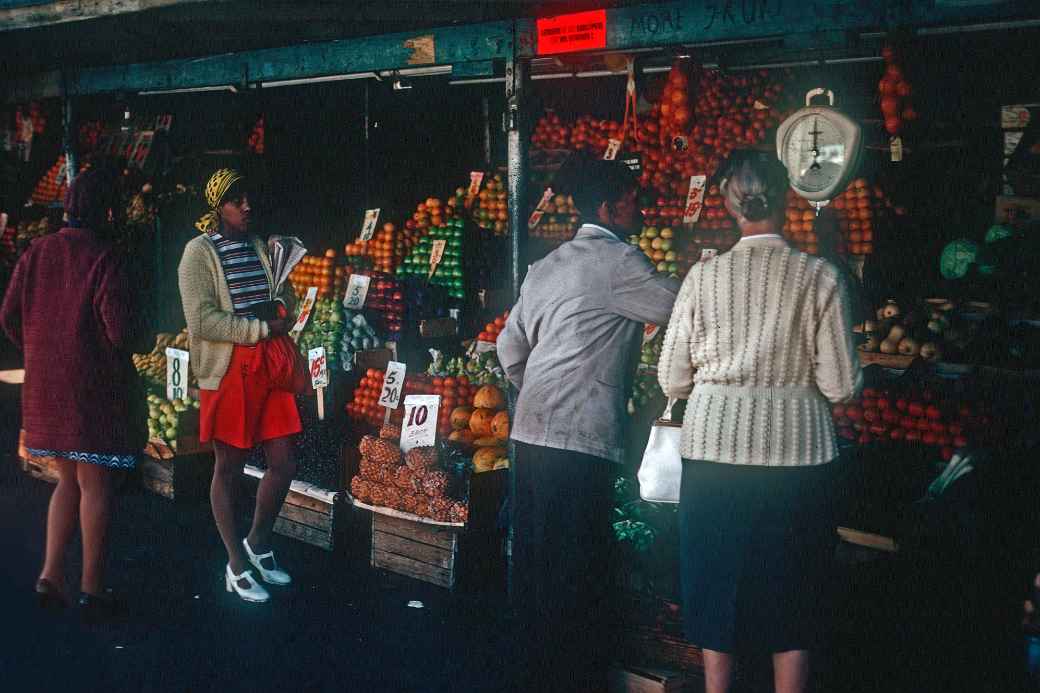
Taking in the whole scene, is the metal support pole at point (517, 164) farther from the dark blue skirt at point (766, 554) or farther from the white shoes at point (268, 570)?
the dark blue skirt at point (766, 554)

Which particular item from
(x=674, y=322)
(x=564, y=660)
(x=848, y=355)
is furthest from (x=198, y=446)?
(x=848, y=355)

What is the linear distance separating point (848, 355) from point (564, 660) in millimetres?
1472

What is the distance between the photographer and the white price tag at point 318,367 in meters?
6.52

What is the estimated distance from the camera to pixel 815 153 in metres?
5.21

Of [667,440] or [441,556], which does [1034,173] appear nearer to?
[667,440]

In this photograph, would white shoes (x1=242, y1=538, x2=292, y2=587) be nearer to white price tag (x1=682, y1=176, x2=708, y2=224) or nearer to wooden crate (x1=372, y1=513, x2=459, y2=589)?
wooden crate (x1=372, y1=513, x2=459, y2=589)

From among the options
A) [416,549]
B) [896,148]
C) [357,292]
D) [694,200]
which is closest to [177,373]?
[357,292]

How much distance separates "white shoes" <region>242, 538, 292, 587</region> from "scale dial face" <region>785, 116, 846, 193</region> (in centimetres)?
335

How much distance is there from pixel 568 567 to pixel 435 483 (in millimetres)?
1973

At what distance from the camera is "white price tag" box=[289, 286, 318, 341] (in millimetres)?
6805

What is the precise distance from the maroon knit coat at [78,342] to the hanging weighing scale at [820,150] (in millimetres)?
3319

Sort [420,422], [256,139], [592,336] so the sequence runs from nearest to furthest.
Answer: [592,336]
[420,422]
[256,139]

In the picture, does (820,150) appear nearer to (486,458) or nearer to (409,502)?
(486,458)

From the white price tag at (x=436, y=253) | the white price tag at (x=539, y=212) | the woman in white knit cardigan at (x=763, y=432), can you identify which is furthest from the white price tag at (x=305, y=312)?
the woman in white knit cardigan at (x=763, y=432)
